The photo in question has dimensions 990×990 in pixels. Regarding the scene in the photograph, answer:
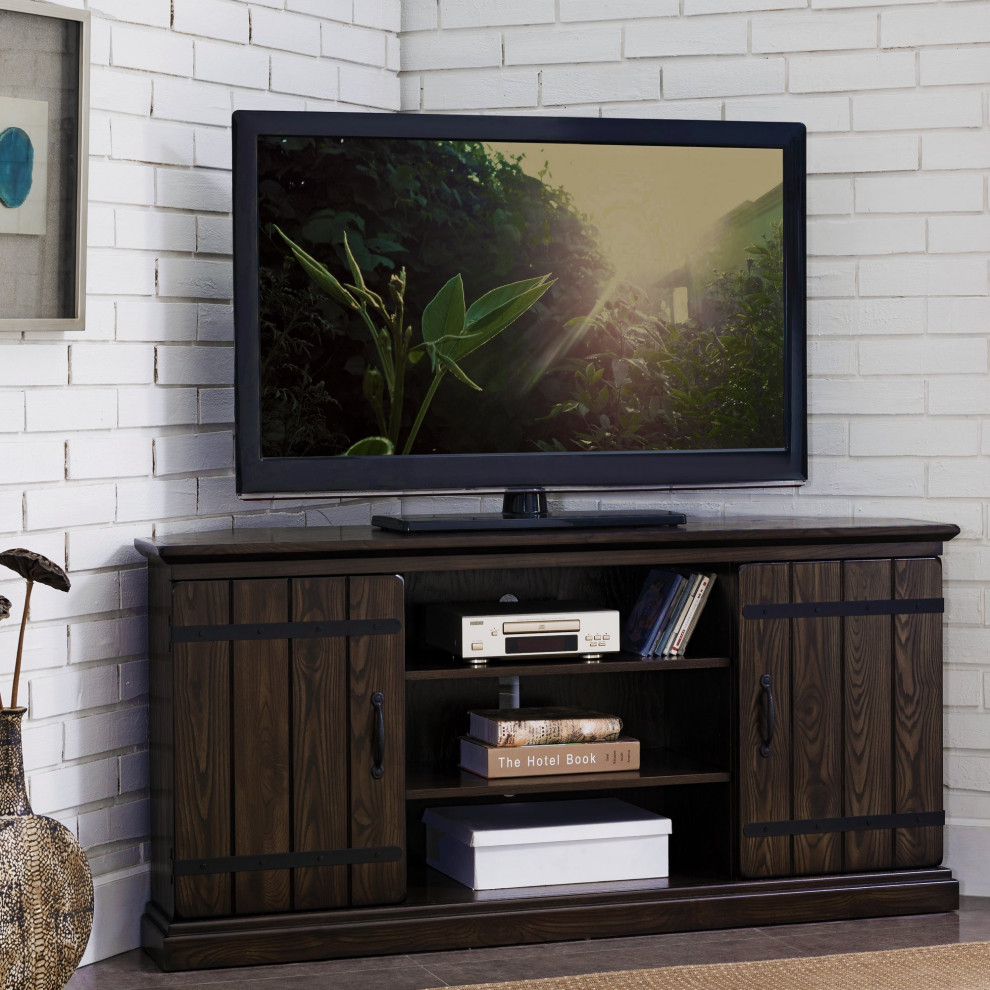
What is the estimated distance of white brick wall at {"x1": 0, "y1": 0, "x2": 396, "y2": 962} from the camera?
8.04ft

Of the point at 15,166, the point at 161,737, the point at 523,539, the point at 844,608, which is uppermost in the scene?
the point at 15,166

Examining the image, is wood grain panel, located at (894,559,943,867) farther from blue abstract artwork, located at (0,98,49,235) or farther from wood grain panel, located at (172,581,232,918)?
blue abstract artwork, located at (0,98,49,235)

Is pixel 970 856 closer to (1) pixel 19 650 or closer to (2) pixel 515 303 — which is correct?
(2) pixel 515 303

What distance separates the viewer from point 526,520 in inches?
104

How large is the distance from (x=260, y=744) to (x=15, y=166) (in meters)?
1.10

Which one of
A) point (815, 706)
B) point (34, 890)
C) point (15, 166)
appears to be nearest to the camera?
point (34, 890)

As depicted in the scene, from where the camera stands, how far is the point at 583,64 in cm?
306

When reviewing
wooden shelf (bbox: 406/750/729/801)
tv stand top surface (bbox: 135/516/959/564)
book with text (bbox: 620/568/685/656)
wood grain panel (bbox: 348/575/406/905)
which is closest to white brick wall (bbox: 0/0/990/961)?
tv stand top surface (bbox: 135/516/959/564)

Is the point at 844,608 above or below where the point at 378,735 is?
above

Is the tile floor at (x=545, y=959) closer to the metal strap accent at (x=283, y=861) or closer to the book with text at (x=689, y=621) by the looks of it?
the metal strap accent at (x=283, y=861)

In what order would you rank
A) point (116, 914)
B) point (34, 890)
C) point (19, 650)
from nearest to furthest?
point (34, 890) → point (19, 650) → point (116, 914)

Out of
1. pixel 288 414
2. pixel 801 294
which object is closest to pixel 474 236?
pixel 288 414

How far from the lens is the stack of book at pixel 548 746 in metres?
2.63

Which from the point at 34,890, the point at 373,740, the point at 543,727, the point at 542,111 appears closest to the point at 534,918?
the point at 543,727
